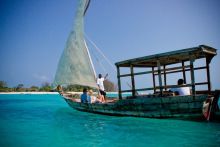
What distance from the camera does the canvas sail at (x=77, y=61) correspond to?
58.4 ft

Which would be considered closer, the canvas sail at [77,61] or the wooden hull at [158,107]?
the wooden hull at [158,107]

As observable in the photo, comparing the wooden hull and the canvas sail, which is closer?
the wooden hull

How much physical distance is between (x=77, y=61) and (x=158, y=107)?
380 inches

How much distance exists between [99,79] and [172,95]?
637cm

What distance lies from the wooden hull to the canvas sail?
437 centimetres

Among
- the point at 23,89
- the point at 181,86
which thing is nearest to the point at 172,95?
the point at 181,86

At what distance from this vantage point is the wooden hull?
384 inches

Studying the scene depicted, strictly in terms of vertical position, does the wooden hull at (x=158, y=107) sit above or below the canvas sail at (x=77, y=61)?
below

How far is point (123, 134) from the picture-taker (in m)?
8.18

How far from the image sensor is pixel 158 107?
1098 cm

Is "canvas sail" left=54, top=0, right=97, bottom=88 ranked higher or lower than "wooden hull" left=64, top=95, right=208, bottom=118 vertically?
higher

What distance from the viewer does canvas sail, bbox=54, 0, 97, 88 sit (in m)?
17.8

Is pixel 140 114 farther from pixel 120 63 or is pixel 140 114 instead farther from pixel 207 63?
pixel 207 63

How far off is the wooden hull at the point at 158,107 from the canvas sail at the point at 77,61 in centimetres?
437
